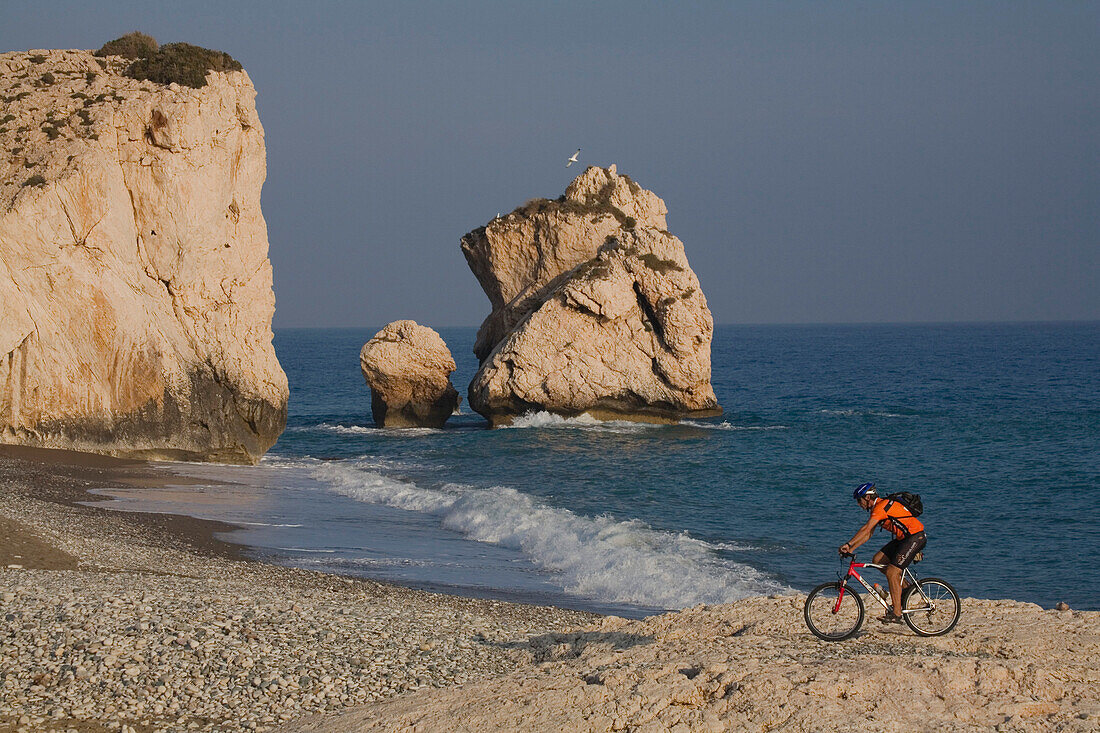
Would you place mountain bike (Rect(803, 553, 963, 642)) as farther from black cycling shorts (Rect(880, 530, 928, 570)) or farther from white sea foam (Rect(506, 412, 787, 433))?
white sea foam (Rect(506, 412, 787, 433))

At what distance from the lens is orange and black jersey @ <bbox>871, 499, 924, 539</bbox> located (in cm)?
971

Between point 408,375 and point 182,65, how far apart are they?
62.2ft

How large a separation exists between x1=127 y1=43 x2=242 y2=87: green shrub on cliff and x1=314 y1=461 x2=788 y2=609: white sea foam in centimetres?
1259

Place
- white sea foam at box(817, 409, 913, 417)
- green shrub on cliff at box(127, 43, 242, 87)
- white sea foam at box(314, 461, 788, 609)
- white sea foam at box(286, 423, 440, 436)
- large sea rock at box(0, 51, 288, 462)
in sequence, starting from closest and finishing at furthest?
white sea foam at box(314, 461, 788, 609)
large sea rock at box(0, 51, 288, 462)
green shrub on cliff at box(127, 43, 242, 87)
white sea foam at box(286, 423, 440, 436)
white sea foam at box(817, 409, 913, 417)

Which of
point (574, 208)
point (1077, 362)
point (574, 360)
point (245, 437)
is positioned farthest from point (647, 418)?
point (1077, 362)

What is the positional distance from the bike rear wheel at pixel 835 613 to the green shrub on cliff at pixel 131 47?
1104 inches

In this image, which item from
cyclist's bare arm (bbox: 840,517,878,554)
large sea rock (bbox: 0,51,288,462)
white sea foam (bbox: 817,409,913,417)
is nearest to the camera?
cyclist's bare arm (bbox: 840,517,878,554)

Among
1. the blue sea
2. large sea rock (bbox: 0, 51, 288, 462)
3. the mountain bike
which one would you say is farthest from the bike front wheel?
A: large sea rock (bbox: 0, 51, 288, 462)

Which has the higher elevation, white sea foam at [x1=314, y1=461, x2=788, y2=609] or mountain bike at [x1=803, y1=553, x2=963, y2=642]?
mountain bike at [x1=803, y1=553, x2=963, y2=642]

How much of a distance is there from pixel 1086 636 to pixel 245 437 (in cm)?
2523

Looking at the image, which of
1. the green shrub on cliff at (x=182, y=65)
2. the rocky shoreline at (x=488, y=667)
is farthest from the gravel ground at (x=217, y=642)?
the green shrub on cliff at (x=182, y=65)

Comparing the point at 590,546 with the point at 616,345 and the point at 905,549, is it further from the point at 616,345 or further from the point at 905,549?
the point at 616,345

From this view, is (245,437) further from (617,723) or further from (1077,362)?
(1077,362)

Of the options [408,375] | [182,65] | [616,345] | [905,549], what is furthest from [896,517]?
[408,375]
